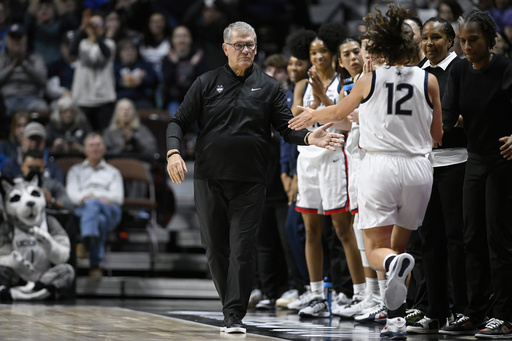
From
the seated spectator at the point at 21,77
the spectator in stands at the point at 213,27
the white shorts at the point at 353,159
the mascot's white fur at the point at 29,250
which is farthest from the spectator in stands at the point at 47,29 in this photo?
the white shorts at the point at 353,159

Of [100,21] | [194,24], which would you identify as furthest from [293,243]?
[194,24]

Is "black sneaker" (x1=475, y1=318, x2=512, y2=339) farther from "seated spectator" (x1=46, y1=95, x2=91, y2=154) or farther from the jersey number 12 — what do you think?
"seated spectator" (x1=46, y1=95, x2=91, y2=154)

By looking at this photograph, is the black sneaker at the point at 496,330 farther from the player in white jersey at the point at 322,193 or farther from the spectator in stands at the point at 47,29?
the spectator in stands at the point at 47,29

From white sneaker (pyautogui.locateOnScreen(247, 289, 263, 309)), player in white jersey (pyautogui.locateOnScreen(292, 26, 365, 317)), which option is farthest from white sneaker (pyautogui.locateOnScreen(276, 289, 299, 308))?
player in white jersey (pyautogui.locateOnScreen(292, 26, 365, 317))

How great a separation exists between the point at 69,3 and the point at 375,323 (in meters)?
8.66

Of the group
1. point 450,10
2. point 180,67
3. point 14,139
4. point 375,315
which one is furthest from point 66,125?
point 375,315

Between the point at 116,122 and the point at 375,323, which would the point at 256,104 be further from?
the point at 116,122

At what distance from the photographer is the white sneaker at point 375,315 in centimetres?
634

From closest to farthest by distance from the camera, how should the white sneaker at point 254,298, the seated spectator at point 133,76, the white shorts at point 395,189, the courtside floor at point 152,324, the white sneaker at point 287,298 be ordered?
the white shorts at point 395,189, the courtside floor at point 152,324, the white sneaker at point 287,298, the white sneaker at point 254,298, the seated spectator at point 133,76

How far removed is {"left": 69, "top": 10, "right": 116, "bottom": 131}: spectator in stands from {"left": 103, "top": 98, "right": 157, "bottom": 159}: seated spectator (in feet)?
2.41

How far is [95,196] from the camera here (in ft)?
31.7

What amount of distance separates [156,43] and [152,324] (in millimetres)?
7680

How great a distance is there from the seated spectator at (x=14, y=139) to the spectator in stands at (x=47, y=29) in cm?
242

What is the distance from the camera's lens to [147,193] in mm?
10531
